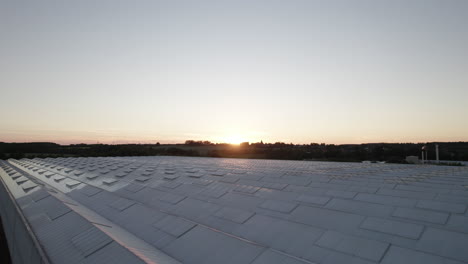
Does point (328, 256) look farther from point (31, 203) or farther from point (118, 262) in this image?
point (31, 203)

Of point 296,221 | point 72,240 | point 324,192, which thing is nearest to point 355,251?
point 296,221

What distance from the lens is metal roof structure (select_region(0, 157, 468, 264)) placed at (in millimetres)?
8250

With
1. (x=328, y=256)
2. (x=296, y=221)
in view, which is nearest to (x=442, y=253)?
(x=328, y=256)

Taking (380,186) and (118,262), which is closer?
(118,262)

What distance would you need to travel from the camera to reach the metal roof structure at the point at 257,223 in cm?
825

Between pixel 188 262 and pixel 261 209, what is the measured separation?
4597 mm

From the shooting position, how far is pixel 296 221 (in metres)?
10.7

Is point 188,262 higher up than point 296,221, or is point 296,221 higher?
point 296,221

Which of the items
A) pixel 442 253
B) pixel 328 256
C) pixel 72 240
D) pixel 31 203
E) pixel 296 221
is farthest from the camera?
pixel 31 203

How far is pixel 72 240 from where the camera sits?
995 centimetres

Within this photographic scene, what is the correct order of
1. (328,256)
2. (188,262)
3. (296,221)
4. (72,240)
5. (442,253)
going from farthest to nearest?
1. (296,221)
2. (72,240)
3. (188,262)
4. (328,256)
5. (442,253)

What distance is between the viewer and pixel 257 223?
10945mm

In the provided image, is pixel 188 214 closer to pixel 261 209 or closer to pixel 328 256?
pixel 261 209

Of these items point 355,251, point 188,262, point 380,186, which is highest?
point 380,186
